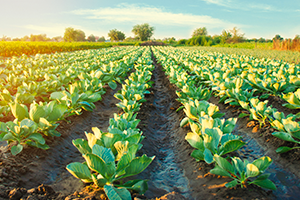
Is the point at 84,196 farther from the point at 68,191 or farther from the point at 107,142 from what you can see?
the point at 107,142

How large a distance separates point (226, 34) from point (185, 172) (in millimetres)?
61931

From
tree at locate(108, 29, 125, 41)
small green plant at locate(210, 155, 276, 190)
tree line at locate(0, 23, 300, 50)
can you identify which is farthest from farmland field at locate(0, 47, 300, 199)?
tree at locate(108, 29, 125, 41)

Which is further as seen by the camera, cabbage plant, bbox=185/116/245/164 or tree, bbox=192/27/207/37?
tree, bbox=192/27/207/37

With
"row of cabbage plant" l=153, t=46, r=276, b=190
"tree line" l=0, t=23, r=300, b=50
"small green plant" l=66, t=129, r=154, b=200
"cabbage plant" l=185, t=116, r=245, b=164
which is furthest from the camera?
"tree line" l=0, t=23, r=300, b=50

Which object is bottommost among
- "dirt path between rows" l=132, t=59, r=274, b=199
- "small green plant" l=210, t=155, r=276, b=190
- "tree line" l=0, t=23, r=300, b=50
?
"dirt path between rows" l=132, t=59, r=274, b=199

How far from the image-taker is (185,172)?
2.49 metres

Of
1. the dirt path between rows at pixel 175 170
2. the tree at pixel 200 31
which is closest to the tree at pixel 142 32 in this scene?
the tree at pixel 200 31

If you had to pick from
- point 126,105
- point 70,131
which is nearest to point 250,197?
point 126,105

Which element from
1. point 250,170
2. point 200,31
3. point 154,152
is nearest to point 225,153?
point 250,170

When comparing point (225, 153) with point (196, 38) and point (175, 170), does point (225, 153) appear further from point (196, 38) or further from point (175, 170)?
point (196, 38)

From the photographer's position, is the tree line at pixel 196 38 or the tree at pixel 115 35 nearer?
the tree line at pixel 196 38

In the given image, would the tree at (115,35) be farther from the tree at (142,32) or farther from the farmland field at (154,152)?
the farmland field at (154,152)

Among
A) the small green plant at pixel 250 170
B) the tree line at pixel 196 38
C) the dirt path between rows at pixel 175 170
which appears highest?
the tree line at pixel 196 38

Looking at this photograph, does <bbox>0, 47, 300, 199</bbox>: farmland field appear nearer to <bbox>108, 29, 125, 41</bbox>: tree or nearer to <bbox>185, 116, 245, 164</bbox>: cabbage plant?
<bbox>185, 116, 245, 164</bbox>: cabbage plant
